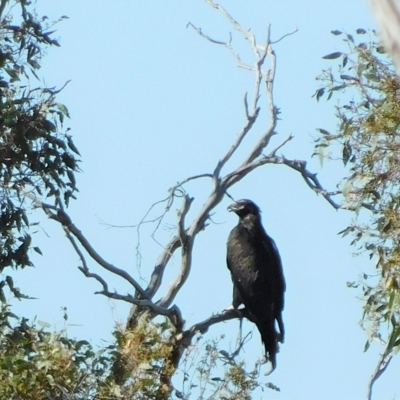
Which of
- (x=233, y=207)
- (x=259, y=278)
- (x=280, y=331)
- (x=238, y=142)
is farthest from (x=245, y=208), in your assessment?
→ (x=238, y=142)

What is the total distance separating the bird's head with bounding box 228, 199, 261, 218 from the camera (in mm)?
8688

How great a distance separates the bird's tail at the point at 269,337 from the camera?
7.52 m

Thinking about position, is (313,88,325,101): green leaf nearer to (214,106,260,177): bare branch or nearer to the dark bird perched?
(214,106,260,177): bare branch

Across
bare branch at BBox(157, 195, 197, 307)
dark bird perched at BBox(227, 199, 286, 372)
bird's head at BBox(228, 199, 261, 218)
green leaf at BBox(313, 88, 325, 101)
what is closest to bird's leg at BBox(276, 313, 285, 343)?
dark bird perched at BBox(227, 199, 286, 372)


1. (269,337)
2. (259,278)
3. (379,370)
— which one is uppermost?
(259,278)

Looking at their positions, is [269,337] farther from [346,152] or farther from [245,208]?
[346,152]

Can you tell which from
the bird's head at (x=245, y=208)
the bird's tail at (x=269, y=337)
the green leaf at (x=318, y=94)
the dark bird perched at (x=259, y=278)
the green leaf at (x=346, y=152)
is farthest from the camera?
the bird's head at (x=245, y=208)

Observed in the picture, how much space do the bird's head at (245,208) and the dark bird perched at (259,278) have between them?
0.10m

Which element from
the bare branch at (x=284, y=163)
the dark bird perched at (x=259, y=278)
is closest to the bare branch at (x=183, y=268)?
the bare branch at (x=284, y=163)

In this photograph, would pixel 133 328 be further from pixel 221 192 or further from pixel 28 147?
pixel 28 147

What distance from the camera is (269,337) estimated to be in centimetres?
764

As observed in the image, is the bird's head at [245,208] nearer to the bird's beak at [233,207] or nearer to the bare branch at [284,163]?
the bird's beak at [233,207]

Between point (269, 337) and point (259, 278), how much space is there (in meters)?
0.51

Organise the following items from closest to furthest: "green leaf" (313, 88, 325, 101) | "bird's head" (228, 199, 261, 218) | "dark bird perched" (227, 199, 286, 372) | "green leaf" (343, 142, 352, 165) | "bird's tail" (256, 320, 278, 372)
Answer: "green leaf" (343, 142, 352, 165)
"green leaf" (313, 88, 325, 101)
"bird's tail" (256, 320, 278, 372)
"dark bird perched" (227, 199, 286, 372)
"bird's head" (228, 199, 261, 218)
